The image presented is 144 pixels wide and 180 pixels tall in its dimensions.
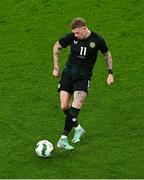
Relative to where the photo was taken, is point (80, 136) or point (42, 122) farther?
point (42, 122)

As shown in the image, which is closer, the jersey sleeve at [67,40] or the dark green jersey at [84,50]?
the dark green jersey at [84,50]

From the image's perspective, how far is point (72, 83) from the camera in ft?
45.1

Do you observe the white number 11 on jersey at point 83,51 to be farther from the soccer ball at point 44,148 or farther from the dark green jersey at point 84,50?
the soccer ball at point 44,148

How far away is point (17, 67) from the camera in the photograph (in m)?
18.7

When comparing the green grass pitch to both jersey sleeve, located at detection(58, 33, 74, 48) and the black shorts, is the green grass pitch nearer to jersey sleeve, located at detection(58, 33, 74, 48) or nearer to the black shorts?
the black shorts

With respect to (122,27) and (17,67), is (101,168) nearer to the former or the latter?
(17,67)

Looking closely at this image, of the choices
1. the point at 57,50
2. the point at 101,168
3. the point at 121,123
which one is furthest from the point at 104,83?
the point at 101,168

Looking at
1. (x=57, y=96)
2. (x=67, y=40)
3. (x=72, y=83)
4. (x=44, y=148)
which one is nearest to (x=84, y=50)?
(x=67, y=40)

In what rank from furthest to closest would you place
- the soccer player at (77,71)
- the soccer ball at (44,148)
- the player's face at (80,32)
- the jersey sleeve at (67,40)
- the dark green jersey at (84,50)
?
the jersey sleeve at (67,40), the dark green jersey at (84,50), the soccer player at (77,71), the player's face at (80,32), the soccer ball at (44,148)

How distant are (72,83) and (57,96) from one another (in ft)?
10.0

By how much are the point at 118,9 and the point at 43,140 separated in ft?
34.5

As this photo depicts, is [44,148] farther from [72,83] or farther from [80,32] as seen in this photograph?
[80,32]

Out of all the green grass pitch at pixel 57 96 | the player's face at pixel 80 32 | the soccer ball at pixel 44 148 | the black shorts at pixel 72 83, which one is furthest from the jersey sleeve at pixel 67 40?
the soccer ball at pixel 44 148

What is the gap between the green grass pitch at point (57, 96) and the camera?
12719mm
